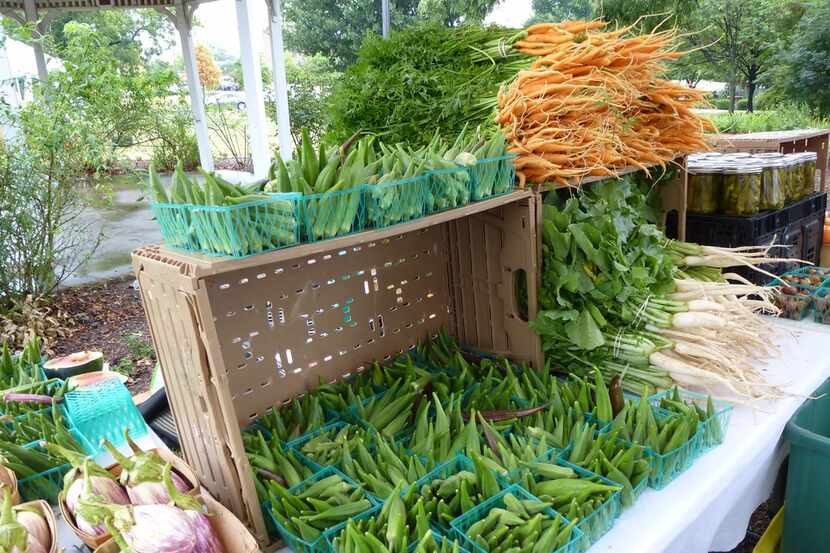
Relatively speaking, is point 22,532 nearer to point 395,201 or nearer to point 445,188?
point 395,201

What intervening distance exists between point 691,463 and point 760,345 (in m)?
0.95

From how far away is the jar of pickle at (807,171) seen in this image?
3.76 metres

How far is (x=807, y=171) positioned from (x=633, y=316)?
2342 millimetres

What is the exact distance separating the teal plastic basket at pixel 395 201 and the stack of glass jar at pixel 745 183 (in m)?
2.33

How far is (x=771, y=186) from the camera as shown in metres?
3.35

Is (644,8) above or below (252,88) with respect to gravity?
above

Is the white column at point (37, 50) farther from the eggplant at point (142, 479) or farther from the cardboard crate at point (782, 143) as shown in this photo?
the cardboard crate at point (782, 143)

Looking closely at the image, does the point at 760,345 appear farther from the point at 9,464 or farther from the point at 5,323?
the point at 5,323

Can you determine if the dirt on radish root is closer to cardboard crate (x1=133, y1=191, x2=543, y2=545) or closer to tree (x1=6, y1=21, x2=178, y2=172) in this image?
tree (x1=6, y1=21, x2=178, y2=172)

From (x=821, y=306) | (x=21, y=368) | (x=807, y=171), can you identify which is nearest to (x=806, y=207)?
(x=807, y=171)

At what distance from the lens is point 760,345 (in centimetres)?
257

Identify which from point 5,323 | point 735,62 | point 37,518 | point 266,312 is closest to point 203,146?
point 5,323

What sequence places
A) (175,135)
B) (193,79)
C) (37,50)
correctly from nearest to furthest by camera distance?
1. (37,50)
2. (193,79)
3. (175,135)

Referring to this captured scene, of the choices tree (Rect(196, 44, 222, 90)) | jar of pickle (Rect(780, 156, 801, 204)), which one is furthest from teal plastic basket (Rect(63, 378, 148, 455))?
tree (Rect(196, 44, 222, 90))
